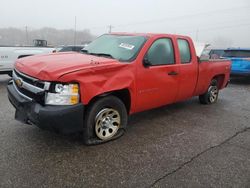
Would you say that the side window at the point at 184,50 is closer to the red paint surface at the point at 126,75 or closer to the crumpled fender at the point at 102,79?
the red paint surface at the point at 126,75

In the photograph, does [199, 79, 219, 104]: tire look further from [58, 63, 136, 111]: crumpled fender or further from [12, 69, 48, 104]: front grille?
[12, 69, 48, 104]: front grille

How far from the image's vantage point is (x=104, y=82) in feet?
12.9

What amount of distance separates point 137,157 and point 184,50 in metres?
2.93

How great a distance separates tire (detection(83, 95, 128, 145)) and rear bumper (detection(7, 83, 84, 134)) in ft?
0.72

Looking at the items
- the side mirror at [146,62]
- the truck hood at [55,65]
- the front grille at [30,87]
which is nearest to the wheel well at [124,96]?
the truck hood at [55,65]

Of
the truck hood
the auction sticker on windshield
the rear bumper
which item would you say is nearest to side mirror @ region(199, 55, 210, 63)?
the auction sticker on windshield

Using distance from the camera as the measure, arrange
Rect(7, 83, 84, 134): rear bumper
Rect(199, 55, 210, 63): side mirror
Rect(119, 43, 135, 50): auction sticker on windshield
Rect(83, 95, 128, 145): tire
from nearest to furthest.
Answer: Rect(7, 83, 84, 134): rear bumper
Rect(83, 95, 128, 145): tire
Rect(119, 43, 135, 50): auction sticker on windshield
Rect(199, 55, 210, 63): side mirror

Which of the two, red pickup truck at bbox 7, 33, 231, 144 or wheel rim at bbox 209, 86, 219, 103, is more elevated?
red pickup truck at bbox 7, 33, 231, 144

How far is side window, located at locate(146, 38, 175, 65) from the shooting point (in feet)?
15.9

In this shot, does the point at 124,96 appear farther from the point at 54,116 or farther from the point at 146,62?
the point at 54,116

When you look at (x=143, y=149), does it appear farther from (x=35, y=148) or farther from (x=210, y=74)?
(x=210, y=74)

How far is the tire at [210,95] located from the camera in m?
7.10

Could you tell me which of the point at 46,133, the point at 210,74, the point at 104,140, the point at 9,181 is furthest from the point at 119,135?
the point at 210,74

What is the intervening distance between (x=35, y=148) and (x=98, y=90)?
49.5 inches
